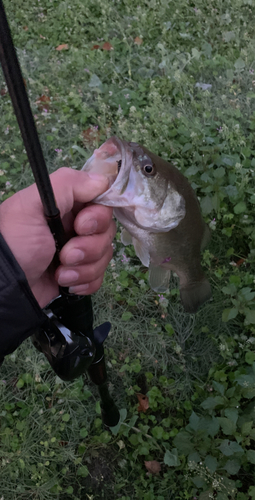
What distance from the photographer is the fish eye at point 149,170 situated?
1.36 meters

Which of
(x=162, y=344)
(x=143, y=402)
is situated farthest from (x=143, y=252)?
(x=143, y=402)

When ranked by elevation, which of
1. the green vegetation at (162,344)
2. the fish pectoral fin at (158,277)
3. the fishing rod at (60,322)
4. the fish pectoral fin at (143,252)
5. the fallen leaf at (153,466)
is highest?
the fishing rod at (60,322)

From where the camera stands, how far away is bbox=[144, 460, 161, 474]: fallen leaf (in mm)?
2090

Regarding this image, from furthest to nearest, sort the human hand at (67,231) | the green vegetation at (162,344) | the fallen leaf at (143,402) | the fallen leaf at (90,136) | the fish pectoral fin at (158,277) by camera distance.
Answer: the fallen leaf at (90,136) → the fallen leaf at (143,402) → the green vegetation at (162,344) → the fish pectoral fin at (158,277) → the human hand at (67,231)

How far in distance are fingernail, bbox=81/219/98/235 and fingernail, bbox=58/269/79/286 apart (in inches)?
5.6

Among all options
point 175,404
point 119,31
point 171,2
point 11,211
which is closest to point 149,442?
point 175,404

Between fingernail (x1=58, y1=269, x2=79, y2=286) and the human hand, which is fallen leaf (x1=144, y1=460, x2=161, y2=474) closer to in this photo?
the human hand

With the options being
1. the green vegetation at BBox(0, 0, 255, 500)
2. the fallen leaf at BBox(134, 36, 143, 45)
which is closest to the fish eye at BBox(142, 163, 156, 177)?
the green vegetation at BBox(0, 0, 255, 500)

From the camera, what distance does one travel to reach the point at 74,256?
1.24 meters

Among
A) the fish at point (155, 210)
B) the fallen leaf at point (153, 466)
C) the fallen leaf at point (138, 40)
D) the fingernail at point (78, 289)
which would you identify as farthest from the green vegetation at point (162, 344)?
the fingernail at point (78, 289)

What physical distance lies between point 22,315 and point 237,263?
1.87 m

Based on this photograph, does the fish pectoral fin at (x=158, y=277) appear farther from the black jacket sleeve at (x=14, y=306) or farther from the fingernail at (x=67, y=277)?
the black jacket sleeve at (x=14, y=306)

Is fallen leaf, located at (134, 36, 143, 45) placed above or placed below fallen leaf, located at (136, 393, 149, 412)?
above

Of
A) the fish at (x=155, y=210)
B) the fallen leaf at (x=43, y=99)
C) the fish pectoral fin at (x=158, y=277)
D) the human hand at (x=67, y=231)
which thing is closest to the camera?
the human hand at (x=67, y=231)
